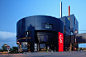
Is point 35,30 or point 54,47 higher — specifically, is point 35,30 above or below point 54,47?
above

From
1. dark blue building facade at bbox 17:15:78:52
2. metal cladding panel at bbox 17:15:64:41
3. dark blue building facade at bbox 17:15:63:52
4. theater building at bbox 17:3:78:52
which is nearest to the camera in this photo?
dark blue building facade at bbox 17:15:63:52

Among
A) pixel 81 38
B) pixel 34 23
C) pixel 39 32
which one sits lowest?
pixel 81 38

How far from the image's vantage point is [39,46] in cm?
6575

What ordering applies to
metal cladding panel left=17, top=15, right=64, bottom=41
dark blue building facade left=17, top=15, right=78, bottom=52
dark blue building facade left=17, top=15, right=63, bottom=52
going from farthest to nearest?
metal cladding panel left=17, top=15, right=64, bottom=41 < dark blue building facade left=17, top=15, right=78, bottom=52 < dark blue building facade left=17, top=15, right=63, bottom=52

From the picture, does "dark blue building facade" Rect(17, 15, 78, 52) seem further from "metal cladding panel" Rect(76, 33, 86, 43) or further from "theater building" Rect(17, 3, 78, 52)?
"metal cladding panel" Rect(76, 33, 86, 43)

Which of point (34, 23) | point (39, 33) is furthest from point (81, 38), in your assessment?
point (34, 23)

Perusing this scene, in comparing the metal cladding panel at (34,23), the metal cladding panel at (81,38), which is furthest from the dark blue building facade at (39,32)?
the metal cladding panel at (81,38)

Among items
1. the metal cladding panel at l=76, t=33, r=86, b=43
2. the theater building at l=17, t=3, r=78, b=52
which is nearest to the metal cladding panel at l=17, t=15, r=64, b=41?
the theater building at l=17, t=3, r=78, b=52

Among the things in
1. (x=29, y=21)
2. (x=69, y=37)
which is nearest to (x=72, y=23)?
(x=69, y=37)

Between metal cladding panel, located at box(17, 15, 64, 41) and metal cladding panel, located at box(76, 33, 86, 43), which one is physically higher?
metal cladding panel, located at box(17, 15, 64, 41)

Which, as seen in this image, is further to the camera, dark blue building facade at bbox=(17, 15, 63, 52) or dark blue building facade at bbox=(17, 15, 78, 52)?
dark blue building facade at bbox=(17, 15, 78, 52)

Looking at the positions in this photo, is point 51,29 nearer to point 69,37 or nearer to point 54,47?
point 54,47

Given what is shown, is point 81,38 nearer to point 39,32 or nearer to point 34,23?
point 39,32

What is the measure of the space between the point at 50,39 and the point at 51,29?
20.3ft
